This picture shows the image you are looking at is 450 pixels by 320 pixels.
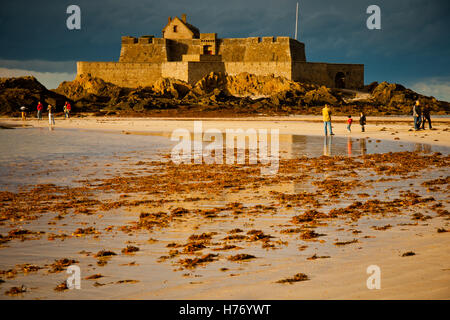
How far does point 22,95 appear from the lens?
51.8 m

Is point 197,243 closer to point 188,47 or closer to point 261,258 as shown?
point 261,258

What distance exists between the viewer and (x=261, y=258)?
486cm

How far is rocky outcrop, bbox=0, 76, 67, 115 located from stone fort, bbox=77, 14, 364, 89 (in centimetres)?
869

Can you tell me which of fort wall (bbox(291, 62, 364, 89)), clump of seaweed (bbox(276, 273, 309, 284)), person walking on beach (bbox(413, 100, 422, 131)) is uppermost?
fort wall (bbox(291, 62, 364, 89))

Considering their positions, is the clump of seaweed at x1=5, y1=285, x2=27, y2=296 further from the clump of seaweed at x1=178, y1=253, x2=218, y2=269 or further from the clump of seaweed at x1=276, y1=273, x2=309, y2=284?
the clump of seaweed at x1=276, y1=273, x2=309, y2=284

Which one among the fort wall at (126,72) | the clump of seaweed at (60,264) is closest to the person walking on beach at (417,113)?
the clump of seaweed at (60,264)

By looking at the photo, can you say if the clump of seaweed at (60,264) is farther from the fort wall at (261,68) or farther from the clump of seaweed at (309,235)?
the fort wall at (261,68)

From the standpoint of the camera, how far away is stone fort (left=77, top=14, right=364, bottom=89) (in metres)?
59.2

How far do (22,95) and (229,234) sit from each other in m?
51.8

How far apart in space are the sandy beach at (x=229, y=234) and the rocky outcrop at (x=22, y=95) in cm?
4236

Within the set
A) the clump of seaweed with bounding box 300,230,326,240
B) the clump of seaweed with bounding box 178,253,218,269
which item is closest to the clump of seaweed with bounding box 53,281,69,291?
the clump of seaweed with bounding box 178,253,218,269

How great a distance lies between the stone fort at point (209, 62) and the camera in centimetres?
5925

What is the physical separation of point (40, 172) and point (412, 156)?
10890 mm

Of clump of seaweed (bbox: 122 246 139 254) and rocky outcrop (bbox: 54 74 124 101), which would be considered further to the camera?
rocky outcrop (bbox: 54 74 124 101)
